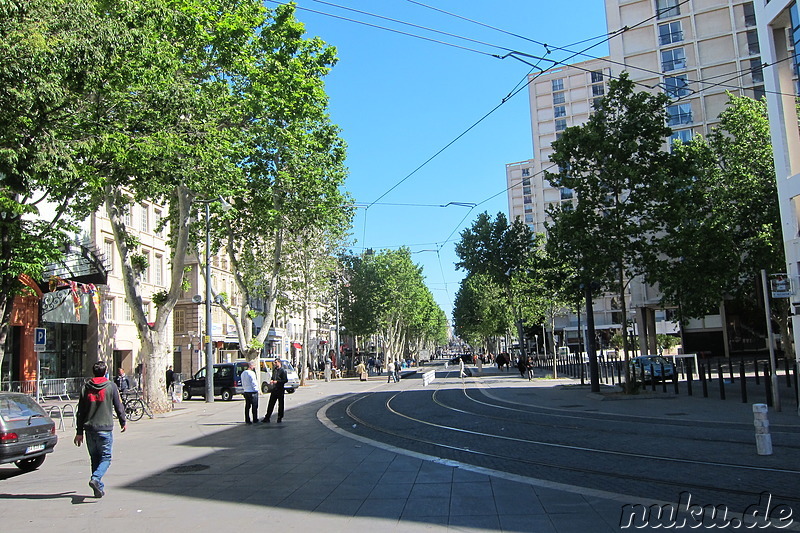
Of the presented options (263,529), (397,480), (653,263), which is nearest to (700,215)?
(653,263)

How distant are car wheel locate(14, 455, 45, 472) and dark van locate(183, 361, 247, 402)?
60.7ft

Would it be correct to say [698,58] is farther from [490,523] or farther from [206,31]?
[490,523]

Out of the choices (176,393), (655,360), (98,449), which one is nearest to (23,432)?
(98,449)

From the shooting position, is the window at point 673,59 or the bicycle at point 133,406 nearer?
the bicycle at point 133,406

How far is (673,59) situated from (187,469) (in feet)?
190

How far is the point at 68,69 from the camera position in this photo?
12.5 meters

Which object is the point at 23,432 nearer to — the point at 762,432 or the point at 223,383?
the point at 762,432

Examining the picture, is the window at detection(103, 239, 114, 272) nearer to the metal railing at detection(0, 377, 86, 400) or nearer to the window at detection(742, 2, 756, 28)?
the metal railing at detection(0, 377, 86, 400)

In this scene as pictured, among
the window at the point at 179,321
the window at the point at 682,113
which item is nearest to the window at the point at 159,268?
the window at the point at 179,321

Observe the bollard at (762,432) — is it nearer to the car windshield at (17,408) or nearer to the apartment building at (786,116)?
the car windshield at (17,408)

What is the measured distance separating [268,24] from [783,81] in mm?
17600

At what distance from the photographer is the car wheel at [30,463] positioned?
36.5 ft

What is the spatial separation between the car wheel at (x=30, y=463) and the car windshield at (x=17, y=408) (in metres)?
0.77

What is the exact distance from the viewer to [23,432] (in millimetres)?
10555
